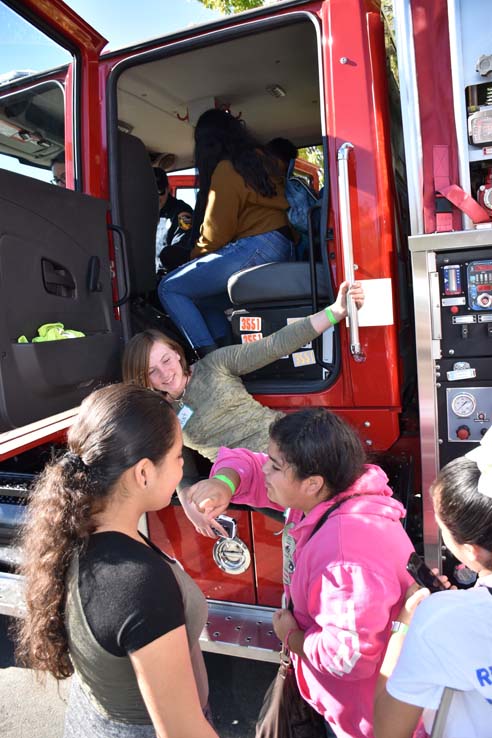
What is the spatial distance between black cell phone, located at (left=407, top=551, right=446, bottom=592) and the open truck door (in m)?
1.23

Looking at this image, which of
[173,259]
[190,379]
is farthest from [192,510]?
[173,259]

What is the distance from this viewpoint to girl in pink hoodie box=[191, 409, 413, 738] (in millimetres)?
1154

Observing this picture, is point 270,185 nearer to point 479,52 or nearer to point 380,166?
point 380,166

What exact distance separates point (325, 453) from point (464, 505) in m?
0.36

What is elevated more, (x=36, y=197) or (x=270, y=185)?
(x=270, y=185)

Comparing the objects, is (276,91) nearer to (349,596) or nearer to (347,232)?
(347,232)

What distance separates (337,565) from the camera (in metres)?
1.19

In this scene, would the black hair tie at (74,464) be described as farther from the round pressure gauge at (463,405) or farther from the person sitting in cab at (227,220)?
the person sitting in cab at (227,220)

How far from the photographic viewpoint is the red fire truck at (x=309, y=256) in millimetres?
Result: 1795

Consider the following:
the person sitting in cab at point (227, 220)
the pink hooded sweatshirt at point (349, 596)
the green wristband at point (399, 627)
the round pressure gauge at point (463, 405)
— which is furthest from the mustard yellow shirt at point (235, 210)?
the green wristband at point (399, 627)

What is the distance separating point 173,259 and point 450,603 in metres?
2.87

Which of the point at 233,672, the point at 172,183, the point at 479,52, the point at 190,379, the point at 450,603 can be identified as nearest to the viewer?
the point at 450,603

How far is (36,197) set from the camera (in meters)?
2.07

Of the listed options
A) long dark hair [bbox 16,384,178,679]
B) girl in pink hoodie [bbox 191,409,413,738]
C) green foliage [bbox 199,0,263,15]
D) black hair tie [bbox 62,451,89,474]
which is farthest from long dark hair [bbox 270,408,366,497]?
green foliage [bbox 199,0,263,15]
